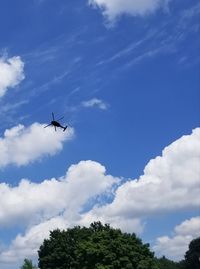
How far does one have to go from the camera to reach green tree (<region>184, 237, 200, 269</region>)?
156250 millimetres

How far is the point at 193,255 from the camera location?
515ft

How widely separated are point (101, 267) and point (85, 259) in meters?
8.72

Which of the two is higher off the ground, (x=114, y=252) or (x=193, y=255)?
(x=193, y=255)

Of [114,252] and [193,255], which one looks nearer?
[114,252]

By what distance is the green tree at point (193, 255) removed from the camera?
156 meters

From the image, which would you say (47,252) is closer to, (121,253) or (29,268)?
(29,268)

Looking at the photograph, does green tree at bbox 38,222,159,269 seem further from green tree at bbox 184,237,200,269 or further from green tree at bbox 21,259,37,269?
green tree at bbox 184,237,200,269

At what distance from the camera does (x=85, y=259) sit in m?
98.6

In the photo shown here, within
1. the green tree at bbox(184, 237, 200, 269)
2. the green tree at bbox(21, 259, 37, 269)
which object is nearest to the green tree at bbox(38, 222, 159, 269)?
the green tree at bbox(21, 259, 37, 269)

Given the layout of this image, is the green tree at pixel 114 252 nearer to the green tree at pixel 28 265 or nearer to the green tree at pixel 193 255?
the green tree at pixel 28 265

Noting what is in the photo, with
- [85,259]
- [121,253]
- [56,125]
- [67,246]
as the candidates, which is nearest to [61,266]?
[67,246]

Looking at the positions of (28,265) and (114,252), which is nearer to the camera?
(114,252)

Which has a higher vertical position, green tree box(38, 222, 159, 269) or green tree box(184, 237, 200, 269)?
green tree box(184, 237, 200, 269)

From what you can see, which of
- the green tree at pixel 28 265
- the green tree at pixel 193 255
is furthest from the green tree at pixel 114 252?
the green tree at pixel 193 255
